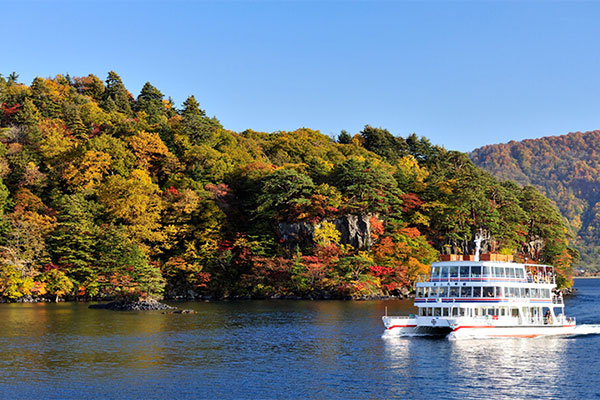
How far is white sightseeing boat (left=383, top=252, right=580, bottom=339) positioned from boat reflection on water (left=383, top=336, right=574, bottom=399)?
1.06m

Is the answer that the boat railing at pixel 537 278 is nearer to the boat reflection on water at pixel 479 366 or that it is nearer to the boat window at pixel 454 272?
the boat reflection on water at pixel 479 366

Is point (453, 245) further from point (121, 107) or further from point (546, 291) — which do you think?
point (121, 107)

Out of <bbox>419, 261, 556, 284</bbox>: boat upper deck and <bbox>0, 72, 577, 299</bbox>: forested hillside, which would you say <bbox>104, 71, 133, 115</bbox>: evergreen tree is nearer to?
<bbox>0, 72, 577, 299</bbox>: forested hillside

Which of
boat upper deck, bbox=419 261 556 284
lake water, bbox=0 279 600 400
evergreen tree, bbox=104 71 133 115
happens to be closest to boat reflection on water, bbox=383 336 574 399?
lake water, bbox=0 279 600 400

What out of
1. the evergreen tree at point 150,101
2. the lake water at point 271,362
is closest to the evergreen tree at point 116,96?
the evergreen tree at point 150,101

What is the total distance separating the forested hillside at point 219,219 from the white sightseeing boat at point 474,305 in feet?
131

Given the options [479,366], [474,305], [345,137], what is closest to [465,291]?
[474,305]

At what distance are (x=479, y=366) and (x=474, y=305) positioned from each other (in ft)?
41.4

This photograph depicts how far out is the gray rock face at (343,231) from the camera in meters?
101

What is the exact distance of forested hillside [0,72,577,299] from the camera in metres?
92.6

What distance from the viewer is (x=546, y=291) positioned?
59.2 metres

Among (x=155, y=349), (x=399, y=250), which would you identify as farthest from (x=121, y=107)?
(x=155, y=349)

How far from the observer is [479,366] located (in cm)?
4216

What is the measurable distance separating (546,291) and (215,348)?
29.8 metres
